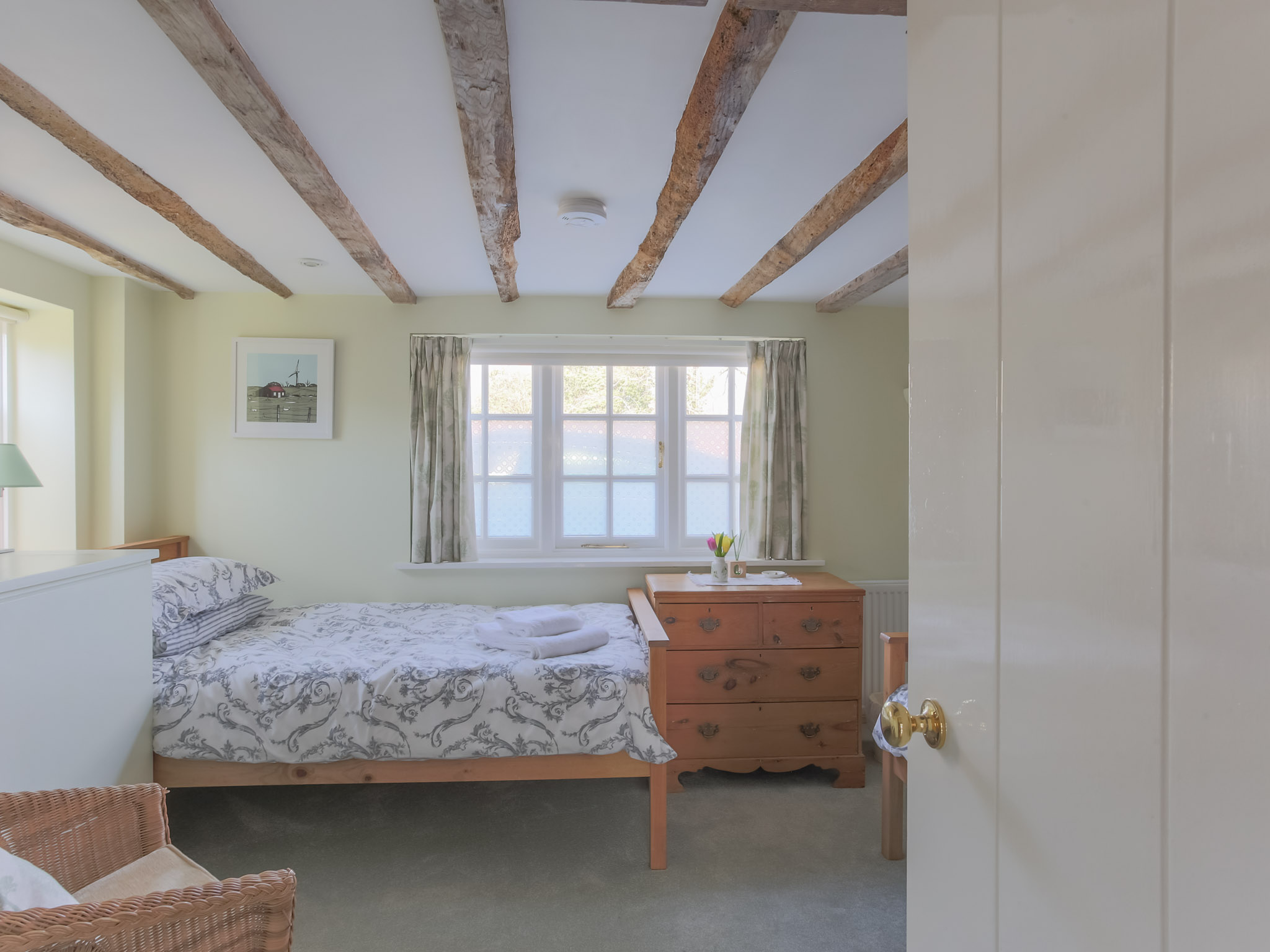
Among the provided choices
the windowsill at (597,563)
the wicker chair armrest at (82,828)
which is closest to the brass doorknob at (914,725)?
the wicker chair armrest at (82,828)

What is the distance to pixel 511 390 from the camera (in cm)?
381

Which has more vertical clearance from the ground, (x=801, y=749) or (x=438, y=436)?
(x=438, y=436)

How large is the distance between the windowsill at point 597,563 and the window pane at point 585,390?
798 millimetres

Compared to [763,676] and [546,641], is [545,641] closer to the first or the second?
[546,641]

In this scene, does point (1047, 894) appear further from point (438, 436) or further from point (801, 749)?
point (438, 436)

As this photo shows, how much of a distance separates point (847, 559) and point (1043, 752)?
327cm

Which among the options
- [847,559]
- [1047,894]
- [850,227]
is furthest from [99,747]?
[847,559]

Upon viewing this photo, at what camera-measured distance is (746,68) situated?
152cm

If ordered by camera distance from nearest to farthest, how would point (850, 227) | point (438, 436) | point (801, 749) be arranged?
point (850, 227)
point (801, 749)
point (438, 436)

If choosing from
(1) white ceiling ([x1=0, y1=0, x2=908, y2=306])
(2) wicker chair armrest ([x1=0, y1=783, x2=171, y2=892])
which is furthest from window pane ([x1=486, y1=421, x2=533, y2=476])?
(2) wicker chair armrest ([x1=0, y1=783, x2=171, y2=892])

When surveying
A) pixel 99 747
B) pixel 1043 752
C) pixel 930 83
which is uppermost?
pixel 930 83

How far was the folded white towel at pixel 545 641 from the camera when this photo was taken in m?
2.54

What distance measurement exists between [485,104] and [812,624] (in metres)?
2.43

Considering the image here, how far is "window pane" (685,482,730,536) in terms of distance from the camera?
→ 389cm
